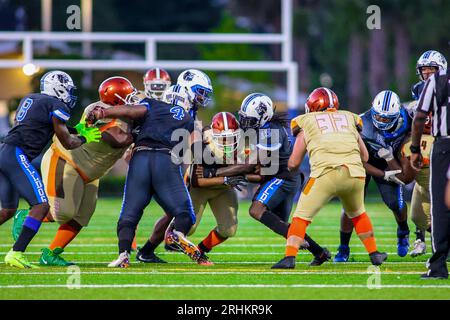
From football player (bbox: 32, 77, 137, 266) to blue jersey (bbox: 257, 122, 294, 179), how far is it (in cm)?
125

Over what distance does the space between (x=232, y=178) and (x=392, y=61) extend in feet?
129

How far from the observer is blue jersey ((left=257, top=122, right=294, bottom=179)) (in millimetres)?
9797

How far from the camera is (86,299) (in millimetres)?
7359

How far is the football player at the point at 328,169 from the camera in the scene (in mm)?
8992

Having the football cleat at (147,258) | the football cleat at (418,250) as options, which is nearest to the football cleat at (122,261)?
the football cleat at (147,258)

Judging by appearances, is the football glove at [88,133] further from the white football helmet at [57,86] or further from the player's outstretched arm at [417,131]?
the player's outstretched arm at [417,131]

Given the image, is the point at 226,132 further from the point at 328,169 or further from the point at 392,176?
the point at 392,176

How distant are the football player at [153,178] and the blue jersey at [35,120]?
1.16 feet

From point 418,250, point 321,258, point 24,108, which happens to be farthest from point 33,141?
point 418,250

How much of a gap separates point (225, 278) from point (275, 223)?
126 cm

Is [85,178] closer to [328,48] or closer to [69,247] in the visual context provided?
[69,247]

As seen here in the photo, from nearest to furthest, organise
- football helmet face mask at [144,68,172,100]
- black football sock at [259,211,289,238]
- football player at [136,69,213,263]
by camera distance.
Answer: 1. black football sock at [259,211,289,238]
2. football player at [136,69,213,263]
3. football helmet face mask at [144,68,172,100]

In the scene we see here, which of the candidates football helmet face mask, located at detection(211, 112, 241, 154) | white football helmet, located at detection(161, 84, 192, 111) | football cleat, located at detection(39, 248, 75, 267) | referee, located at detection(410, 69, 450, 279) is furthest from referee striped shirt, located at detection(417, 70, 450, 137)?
football cleat, located at detection(39, 248, 75, 267)

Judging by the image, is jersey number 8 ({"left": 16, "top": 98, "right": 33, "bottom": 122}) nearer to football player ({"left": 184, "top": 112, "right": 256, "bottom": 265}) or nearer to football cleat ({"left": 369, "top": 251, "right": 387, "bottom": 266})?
football player ({"left": 184, "top": 112, "right": 256, "bottom": 265})
